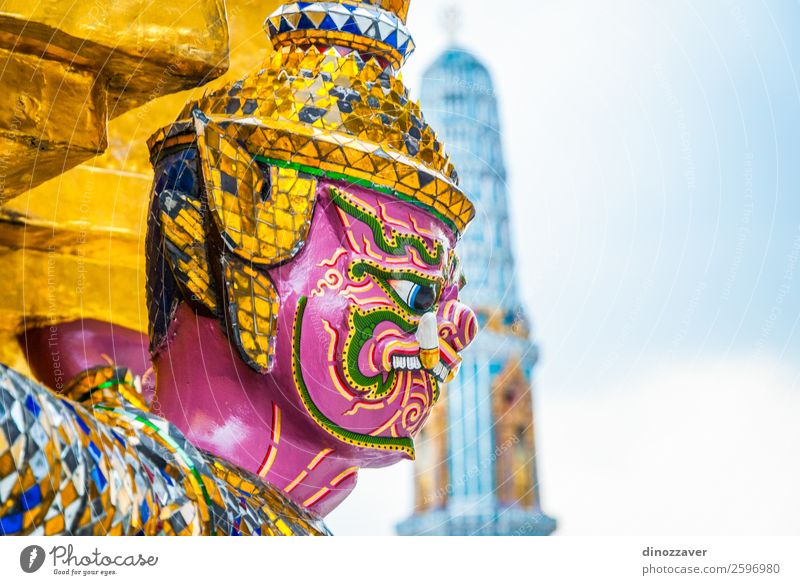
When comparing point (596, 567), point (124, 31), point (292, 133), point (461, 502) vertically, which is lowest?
point (596, 567)

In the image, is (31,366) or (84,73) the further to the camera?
(31,366)

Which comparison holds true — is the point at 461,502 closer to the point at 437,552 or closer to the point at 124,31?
the point at 437,552

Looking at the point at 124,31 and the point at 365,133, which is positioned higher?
the point at 124,31

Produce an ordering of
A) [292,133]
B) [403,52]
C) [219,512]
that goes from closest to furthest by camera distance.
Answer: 1. [219,512]
2. [292,133]
3. [403,52]

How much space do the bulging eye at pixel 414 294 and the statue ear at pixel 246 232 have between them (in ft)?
1.01

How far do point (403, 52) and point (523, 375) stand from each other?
119 cm

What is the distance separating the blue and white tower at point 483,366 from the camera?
4676 mm

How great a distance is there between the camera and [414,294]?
13.1ft

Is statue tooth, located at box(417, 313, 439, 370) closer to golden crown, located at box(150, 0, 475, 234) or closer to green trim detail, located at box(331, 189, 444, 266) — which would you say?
green trim detail, located at box(331, 189, 444, 266)

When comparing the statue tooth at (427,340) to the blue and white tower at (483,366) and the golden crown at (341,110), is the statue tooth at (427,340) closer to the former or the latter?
the golden crown at (341,110)

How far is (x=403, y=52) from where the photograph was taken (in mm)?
4371

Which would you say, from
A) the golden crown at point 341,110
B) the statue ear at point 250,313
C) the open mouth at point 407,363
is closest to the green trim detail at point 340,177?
the golden crown at point 341,110

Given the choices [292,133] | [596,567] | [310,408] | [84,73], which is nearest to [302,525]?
[310,408]

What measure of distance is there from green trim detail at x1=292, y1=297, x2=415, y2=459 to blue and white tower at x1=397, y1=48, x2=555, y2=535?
0.61 m
